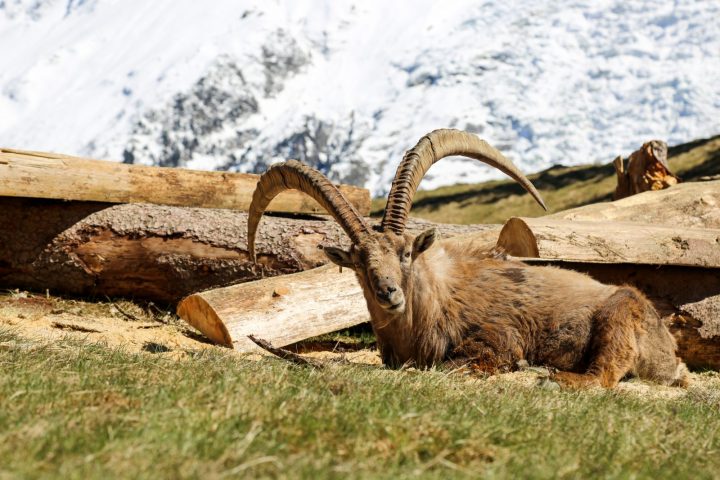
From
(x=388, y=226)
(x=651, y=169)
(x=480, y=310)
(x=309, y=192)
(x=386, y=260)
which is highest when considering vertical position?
(x=651, y=169)

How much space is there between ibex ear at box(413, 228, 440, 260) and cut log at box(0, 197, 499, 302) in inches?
160

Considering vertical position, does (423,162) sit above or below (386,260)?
above

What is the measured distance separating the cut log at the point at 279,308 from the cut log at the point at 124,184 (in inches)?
92.7

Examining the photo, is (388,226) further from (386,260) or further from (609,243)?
(609,243)

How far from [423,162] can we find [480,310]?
60.0 inches

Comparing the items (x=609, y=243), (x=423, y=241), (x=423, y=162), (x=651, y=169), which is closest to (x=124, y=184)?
(x=423, y=162)

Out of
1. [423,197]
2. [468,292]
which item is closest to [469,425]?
[468,292]

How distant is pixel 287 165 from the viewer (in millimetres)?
8094

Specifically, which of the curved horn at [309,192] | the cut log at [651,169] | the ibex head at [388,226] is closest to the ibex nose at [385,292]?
the ibex head at [388,226]

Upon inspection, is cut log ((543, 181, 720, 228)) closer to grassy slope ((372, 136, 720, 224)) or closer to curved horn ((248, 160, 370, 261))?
curved horn ((248, 160, 370, 261))

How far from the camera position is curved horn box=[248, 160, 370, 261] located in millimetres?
7254

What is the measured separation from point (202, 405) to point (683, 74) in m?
156

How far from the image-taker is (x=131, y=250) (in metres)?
11.3

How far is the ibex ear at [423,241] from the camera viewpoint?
732cm
